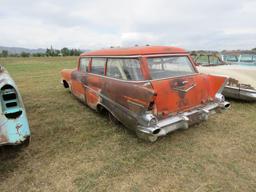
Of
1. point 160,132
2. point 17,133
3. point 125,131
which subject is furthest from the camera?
point 125,131

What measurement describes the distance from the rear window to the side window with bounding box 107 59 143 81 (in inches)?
8.9

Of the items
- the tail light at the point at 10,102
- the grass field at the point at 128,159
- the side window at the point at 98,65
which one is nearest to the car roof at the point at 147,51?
the side window at the point at 98,65

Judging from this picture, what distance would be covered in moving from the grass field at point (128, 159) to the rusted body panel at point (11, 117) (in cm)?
66

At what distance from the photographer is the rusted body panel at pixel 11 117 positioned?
233 cm

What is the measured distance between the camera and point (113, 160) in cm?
308

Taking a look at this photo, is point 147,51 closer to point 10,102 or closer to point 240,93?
point 10,102

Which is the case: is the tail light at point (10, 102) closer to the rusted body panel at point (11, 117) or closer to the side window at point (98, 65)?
the rusted body panel at point (11, 117)

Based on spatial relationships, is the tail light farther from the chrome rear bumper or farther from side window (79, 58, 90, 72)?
the chrome rear bumper

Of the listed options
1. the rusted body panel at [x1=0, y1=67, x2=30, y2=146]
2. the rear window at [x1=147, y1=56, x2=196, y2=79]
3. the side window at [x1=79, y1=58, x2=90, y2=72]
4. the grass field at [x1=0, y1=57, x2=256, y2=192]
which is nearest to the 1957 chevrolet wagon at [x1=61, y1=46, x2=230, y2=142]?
the rear window at [x1=147, y1=56, x2=196, y2=79]

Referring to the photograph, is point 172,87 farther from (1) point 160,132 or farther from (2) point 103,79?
(2) point 103,79

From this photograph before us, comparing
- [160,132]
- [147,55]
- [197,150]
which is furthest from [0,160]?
[197,150]

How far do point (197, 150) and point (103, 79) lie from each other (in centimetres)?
220

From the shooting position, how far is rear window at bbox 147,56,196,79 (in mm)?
3484

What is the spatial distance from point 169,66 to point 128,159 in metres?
1.89
